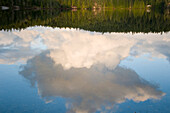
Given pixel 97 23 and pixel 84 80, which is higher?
pixel 97 23

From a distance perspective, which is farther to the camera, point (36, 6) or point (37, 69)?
point (36, 6)

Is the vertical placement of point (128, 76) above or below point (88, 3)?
below

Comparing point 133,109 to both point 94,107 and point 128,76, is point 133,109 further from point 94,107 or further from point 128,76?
point 128,76

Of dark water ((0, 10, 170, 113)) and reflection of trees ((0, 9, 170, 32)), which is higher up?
reflection of trees ((0, 9, 170, 32))

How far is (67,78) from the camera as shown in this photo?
13969 mm

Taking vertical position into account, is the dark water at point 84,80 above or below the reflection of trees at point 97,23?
below

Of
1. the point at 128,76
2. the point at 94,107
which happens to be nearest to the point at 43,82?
the point at 94,107

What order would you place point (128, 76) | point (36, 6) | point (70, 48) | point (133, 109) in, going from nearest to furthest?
point (133, 109) → point (128, 76) → point (70, 48) → point (36, 6)

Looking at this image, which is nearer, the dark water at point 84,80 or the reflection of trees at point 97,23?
the dark water at point 84,80

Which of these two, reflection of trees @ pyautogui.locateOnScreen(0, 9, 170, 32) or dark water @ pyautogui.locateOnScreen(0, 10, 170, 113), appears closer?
dark water @ pyautogui.locateOnScreen(0, 10, 170, 113)

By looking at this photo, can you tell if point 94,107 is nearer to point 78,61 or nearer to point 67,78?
point 67,78

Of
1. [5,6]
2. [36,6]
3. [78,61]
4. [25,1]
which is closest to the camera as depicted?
[78,61]

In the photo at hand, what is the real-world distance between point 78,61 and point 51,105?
8.31 metres

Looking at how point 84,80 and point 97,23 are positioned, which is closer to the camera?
point 84,80
